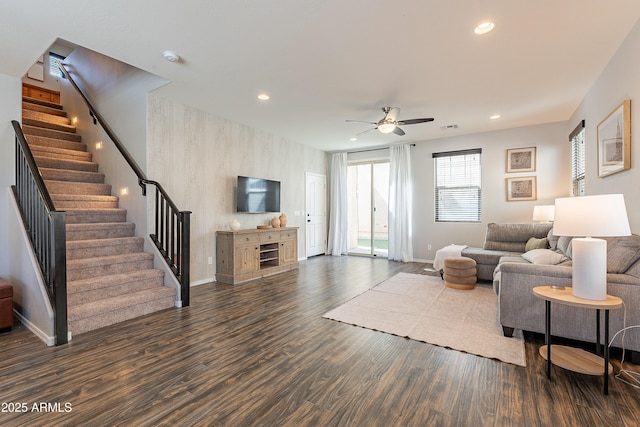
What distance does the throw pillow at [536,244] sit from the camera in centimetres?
454

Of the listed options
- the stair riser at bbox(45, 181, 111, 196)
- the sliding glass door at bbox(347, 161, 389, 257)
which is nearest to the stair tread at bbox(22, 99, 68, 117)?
the stair riser at bbox(45, 181, 111, 196)

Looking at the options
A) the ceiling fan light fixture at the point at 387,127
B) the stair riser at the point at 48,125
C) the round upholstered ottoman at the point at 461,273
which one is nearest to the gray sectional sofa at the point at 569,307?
the round upholstered ottoman at the point at 461,273

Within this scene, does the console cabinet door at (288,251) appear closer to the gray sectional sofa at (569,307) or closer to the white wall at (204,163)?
the white wall at (204,163)

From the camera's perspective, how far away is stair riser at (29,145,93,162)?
15.0ft

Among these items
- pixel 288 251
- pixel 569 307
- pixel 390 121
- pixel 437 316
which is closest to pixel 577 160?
pixel 390 121

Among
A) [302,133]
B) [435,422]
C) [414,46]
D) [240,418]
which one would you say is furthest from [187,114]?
[435,422]

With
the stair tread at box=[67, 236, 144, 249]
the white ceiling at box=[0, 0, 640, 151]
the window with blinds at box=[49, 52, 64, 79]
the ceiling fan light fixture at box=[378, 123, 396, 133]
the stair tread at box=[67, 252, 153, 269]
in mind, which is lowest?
the stair tread at box=[67, 252, 153, 269]

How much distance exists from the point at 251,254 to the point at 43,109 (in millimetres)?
4912

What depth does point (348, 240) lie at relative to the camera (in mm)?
8125

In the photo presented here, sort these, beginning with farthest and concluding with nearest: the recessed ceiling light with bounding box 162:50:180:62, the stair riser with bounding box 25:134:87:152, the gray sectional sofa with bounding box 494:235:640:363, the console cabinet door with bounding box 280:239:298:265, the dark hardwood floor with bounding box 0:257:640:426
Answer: the console cabinet door with bounding box 280:239:298:265
the stair riser with bounding box 25:134:87:152
the recessed ceiling light with bounding box 162:50:180:62
the gray sectional sofa with bounding box 494:235:640:363
the dark hardwood floor with bounding box 0:257:640:426

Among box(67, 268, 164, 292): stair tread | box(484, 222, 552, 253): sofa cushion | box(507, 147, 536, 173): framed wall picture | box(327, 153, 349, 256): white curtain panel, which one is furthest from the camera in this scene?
box(327, 153, 349, 256): white curtain panel

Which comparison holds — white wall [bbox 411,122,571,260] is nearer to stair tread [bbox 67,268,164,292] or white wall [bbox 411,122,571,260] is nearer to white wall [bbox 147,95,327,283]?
white wall [bbox 147,95,327,283]

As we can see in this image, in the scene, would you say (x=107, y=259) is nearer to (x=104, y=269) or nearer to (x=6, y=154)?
(x=104, y=269)

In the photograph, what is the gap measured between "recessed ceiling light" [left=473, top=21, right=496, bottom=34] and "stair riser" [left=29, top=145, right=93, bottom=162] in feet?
19.6
